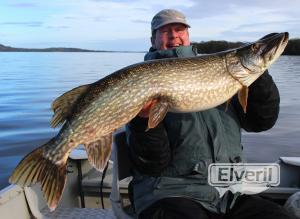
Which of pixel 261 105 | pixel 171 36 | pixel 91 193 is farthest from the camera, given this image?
pixel 91 193

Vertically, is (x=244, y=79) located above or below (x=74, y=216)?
above

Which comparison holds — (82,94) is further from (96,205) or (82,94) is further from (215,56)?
(96,205)

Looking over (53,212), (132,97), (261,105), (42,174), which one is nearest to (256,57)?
(261,105)

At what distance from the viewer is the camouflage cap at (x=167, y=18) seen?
338 cm

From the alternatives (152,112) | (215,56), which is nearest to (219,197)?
(152,112)

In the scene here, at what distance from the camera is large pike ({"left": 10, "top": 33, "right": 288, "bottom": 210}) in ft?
9.04

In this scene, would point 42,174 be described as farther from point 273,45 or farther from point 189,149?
point 273,45

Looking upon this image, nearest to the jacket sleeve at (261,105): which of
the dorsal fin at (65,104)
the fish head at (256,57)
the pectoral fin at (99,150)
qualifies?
the fish head at (256,57)

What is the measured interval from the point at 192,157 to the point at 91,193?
1762mm

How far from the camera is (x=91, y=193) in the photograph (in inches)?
178

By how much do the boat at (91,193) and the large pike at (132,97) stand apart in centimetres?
59

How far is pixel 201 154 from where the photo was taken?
3.08m

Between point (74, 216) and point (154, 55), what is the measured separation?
5.36 feet

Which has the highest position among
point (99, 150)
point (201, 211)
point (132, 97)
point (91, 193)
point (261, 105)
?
point (132, 97)
